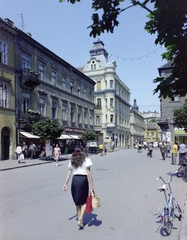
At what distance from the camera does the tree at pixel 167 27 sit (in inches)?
143

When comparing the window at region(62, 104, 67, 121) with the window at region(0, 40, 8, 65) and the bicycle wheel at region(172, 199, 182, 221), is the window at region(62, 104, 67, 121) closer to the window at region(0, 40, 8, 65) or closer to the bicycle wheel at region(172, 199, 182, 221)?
the window at region(0, 40, 8, 65)

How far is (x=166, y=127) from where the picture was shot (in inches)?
1754

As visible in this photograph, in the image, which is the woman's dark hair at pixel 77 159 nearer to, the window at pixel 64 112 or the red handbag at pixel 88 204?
the red handbag at pixel 88 204

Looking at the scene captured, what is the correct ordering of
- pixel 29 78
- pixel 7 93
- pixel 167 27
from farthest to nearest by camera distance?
pixel 29 78
pixel 7 93
pixel 167 27

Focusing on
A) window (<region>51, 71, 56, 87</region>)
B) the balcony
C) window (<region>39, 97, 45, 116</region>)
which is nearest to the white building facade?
window (<region>51, 71, 56, 87</region>)

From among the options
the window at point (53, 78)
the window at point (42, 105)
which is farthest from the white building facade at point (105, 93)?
the window at point (42, 105)

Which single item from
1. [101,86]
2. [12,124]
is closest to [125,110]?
[101,86]

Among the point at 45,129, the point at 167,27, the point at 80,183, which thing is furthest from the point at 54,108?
the point at 167,27

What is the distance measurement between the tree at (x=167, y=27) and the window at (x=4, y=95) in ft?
66.9

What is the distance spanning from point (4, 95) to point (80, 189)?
19.7 meters

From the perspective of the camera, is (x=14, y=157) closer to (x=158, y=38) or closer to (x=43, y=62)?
(x=43, y=62)

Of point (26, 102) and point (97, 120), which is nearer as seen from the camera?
point (26, 102)

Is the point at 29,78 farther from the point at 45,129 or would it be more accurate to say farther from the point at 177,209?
the point at 177,209

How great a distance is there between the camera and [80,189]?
5402mm
